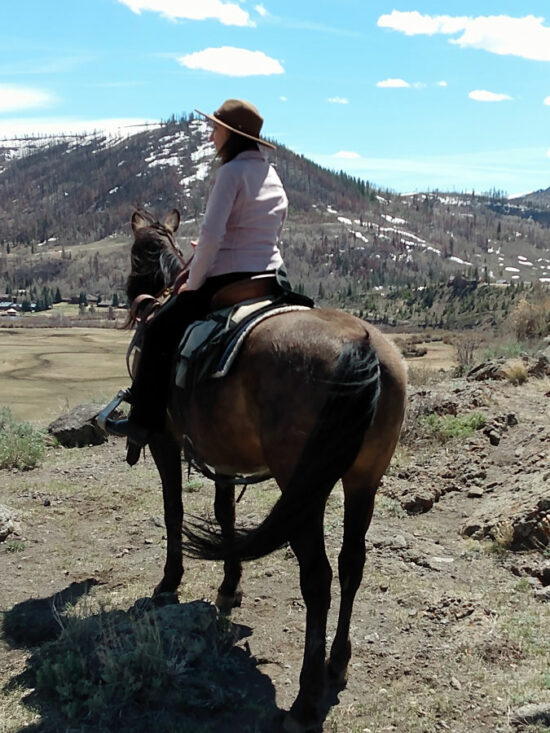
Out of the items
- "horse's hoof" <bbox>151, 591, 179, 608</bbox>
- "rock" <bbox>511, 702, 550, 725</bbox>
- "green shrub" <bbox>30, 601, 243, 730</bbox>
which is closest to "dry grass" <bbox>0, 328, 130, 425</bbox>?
"horse's hoof" <bbox>151, 591, 179, 608</bbox>

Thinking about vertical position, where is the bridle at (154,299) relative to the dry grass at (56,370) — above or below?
above

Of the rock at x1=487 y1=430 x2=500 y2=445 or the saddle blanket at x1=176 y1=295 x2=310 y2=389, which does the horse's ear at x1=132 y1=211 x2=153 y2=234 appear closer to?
the saddle blanket at x1=176 y1=295 x2=310 y2=389

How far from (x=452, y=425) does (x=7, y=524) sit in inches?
222

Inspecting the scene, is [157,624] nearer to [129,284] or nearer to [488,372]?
[129,284]

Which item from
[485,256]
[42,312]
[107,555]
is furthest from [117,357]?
[485,256]

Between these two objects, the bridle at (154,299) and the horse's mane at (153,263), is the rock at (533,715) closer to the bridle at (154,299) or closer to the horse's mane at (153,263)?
the bridle at (154,299)

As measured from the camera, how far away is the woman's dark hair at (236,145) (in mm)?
4176

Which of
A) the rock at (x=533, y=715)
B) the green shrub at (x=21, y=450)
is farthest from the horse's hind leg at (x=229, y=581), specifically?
the green shrub at (x=21, y=450)

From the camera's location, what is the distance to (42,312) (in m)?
105

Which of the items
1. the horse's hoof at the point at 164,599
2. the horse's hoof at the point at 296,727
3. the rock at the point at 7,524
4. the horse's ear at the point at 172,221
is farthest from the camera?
the rock at the point at 7,524

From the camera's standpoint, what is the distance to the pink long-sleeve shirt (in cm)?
399

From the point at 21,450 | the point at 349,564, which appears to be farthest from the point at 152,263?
the point at 21,450

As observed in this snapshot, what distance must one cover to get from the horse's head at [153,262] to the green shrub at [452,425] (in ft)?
16.4

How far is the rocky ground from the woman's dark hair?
3052mm
